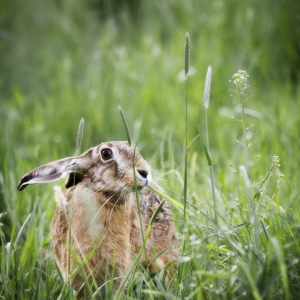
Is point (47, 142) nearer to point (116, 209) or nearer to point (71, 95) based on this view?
point (71, 95)

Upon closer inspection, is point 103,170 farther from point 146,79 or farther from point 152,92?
point 146,79

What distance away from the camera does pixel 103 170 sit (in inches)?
80.7

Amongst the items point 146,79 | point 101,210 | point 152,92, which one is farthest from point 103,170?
point 146,79

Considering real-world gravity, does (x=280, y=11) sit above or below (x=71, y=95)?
above

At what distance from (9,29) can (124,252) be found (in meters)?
5.12

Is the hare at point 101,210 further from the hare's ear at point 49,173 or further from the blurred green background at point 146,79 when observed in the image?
the blurred green background at point 146,79

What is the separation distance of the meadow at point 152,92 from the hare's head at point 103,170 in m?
0.46

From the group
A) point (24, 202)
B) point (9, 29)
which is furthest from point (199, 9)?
point (24, 202)

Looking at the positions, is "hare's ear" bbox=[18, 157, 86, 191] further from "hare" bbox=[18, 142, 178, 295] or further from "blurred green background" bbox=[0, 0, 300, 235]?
"blurred green background" bbox=[0, 0, 300, 235]

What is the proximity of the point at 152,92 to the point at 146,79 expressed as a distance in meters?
0.38

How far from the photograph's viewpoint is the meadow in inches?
115

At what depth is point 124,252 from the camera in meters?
2.11

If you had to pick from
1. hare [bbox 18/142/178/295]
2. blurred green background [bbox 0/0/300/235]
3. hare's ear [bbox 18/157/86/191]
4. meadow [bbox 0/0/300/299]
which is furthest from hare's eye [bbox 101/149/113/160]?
blurred green background [bbox 0/0/300/235]

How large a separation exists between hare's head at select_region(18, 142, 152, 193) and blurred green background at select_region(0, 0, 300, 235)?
92cm
